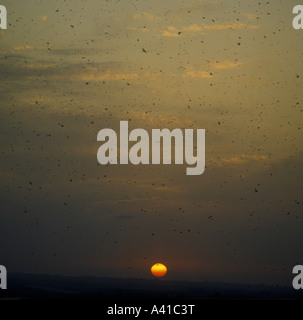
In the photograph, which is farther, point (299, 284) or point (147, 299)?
point (299, 284)

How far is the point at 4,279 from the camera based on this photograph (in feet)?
48.0
